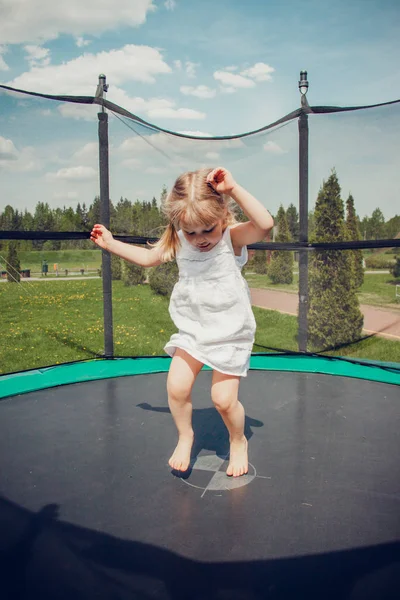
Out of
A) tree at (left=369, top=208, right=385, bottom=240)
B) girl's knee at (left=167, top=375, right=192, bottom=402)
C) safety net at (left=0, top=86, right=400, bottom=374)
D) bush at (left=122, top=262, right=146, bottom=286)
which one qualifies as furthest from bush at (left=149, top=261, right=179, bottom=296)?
girl's knee at (left=167, top=375, right=192, bottom=402)

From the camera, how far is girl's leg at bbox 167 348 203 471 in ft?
5.36

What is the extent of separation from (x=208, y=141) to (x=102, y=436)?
2119mm

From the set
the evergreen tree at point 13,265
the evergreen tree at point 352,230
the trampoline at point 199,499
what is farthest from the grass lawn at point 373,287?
the evergreen tree at point 13,265

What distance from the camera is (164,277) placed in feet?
12.9

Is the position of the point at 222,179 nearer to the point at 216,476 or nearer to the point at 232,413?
the point at 232,413

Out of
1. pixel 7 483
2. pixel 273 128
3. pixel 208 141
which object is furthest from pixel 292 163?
pixel 7 483

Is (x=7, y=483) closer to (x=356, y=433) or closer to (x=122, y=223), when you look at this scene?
(x=356, y=433)

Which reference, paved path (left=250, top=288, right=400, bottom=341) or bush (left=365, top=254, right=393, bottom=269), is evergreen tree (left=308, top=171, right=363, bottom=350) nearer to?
paved path (left=250, top=288, right=400, bottom=341)

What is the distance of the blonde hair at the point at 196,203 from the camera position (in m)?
1.55

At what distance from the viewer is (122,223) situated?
3176 mm

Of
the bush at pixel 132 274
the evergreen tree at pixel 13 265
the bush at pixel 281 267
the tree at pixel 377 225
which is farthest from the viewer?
the bush at pixel 132 274

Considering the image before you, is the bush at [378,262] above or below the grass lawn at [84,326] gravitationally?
above

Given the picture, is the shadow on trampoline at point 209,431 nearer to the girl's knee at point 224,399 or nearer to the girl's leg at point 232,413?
the girl's leg at point 232,413

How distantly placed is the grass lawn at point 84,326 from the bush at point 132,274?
69 millimetres
